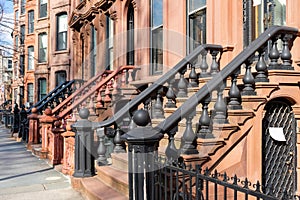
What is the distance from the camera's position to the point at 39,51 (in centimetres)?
2648

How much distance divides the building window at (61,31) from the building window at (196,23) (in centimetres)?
1523

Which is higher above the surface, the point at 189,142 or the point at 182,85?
the point at 182,85

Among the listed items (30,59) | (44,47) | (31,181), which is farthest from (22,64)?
(31,181)

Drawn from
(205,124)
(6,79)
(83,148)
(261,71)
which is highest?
(6,79)

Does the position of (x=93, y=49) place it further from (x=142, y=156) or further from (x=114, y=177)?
(x=142, y=156)

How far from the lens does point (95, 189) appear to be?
18.0 ft

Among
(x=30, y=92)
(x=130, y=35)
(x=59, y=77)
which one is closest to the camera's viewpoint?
(x=130, y=35)

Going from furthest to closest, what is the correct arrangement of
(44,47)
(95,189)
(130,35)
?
(44,47) → (130,35) → (95,189)

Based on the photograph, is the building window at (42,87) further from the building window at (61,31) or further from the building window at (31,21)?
the building window at (31,21)

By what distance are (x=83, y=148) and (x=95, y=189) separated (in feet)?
3.12

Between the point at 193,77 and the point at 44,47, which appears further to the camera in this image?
the point at 44,47

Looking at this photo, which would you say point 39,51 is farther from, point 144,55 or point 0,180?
point 0,180

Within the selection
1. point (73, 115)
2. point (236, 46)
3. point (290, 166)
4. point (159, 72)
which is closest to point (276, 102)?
point (290, 166)

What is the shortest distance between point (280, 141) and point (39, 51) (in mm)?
24090
